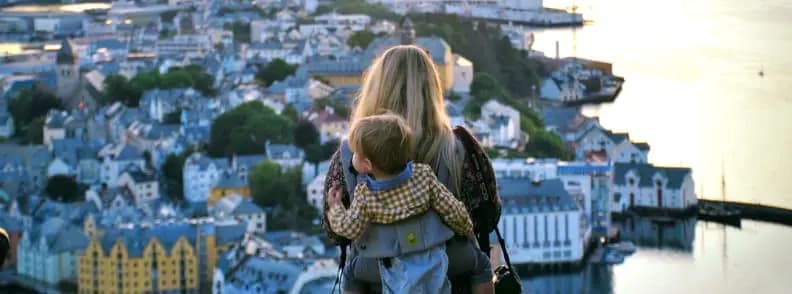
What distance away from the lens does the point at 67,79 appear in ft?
55.6

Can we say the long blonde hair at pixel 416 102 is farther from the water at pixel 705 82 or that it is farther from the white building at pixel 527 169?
the white building at pixel 527 169

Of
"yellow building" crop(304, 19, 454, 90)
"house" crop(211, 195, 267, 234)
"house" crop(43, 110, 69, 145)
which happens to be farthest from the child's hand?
"yellow building" crop(304, 19, 454, 90)

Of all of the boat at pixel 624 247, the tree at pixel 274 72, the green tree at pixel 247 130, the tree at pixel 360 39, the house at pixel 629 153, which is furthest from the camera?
the tree at pixel 360 39

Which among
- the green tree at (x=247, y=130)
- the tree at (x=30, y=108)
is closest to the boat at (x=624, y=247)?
the green tree at (x=247, y=130)

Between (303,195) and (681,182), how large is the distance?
79.7 inches

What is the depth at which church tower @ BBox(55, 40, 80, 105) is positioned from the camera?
16688mm

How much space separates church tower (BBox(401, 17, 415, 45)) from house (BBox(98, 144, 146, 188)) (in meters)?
2.61

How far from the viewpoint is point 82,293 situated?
935cm

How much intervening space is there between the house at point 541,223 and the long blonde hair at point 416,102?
26.6ft

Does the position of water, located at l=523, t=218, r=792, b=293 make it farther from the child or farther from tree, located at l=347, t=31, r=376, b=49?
tree, located at l=347, t=31, r=376, b=49

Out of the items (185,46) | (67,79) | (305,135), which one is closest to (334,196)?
(305,135)

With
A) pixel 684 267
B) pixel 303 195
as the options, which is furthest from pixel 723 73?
pixel 684 267

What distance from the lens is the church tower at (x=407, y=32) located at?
49.0 feet

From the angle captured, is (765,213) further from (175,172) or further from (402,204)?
(402,204)
